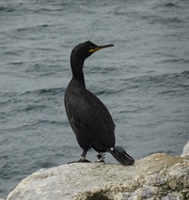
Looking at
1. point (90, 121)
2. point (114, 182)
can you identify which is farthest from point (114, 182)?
point (90, 121)

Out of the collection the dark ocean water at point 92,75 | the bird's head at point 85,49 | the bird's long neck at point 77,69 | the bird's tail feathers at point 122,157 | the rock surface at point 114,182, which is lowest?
the dark ocean water at point 92,75

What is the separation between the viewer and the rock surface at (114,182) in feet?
21.0

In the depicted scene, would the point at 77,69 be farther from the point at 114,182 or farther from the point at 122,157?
the point at 114,182

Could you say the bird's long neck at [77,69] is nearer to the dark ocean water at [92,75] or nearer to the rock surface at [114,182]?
the rock surface at [114,182]

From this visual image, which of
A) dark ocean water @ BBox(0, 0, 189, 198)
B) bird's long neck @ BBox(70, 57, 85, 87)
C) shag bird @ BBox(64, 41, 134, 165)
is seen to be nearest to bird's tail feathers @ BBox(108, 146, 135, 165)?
shag bird @ BBox(64, 41, 134, 165)

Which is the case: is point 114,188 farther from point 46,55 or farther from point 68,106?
point 46,55

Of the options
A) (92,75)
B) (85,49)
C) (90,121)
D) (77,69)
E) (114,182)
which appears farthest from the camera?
(92,75)

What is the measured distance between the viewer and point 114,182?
21.5ft

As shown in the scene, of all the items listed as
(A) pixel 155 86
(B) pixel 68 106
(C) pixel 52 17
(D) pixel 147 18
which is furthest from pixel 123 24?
(B) pixel 68 106

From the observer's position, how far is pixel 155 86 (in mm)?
19359

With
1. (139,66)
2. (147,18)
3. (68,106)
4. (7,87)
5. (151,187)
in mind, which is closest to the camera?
(151,187)

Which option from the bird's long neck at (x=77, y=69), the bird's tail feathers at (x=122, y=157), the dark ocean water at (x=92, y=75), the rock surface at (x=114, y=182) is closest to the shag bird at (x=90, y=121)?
the bird's tail feathers at (x=122, y=157)

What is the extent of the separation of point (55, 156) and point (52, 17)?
11.0 m

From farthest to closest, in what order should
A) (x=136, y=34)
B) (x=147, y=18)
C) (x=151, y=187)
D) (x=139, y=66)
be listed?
1. (x=147, y=18)
2. (x=136, y=34)
3. (x=139, y=66)
4. (x=151, y=187)
